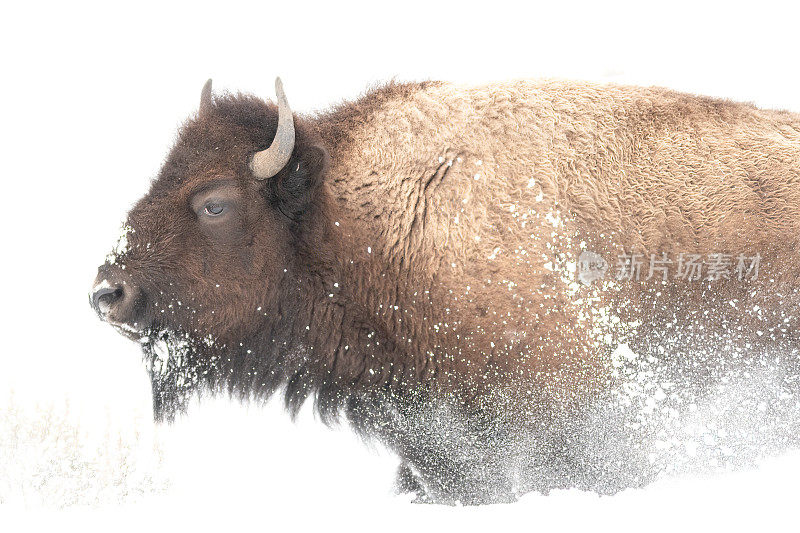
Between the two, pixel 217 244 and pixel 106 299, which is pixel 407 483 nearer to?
pixel 217 244

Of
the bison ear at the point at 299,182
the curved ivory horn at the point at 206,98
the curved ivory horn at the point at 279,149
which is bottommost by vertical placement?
the bison ear at the point at 299,182

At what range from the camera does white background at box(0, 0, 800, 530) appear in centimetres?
325

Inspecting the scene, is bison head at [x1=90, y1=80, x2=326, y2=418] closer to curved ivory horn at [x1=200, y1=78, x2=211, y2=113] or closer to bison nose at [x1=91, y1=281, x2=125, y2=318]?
bison nose at [x1=91, y1=281, x2=125, y2=318]

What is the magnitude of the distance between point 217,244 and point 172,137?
2.59 feet

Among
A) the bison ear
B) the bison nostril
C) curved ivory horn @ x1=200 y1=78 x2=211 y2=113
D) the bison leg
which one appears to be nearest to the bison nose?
the bison nostril

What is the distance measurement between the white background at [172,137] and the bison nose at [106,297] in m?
0.38

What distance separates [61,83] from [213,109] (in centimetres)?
1047

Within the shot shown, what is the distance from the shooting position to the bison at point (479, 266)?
356 cm

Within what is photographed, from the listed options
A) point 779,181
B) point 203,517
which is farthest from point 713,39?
point 203,517

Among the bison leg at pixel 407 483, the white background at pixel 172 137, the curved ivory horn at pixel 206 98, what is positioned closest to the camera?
the white background at pixel 172 137

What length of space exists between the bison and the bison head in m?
0.01

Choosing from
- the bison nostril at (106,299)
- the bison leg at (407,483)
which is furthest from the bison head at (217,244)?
the bison leg at (407,483)

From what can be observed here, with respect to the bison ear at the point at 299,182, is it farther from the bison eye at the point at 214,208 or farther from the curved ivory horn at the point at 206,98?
the curved ivory horn at the point at 206,98

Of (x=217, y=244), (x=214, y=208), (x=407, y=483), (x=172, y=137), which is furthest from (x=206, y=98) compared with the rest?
(x=407, y=483)
